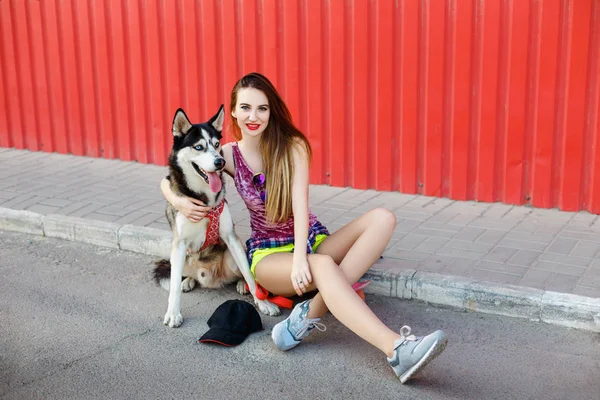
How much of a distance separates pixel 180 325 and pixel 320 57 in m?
3.49

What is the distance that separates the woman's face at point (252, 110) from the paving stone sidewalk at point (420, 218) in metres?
1.40

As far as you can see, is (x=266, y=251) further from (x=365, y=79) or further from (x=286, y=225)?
(x=365, y=79)

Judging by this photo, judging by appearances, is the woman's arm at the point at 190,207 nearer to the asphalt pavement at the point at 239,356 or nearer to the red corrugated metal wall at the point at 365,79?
the asphalt pavement at the point at 239,356

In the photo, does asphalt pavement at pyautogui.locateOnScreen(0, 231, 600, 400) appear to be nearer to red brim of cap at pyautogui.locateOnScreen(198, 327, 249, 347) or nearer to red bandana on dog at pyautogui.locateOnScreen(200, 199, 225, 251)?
red brim of cap at pyautogui.locateOnScreen(198, 327, 249, 347)

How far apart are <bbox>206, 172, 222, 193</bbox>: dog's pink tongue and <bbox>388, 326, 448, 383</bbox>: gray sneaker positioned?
151 cm

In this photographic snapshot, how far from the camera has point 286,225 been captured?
4.74 metres

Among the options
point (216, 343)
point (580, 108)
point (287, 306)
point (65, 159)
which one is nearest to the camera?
point (216, 343)

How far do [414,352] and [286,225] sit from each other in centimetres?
131

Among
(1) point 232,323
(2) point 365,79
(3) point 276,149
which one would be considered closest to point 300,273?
(1) point 232,323

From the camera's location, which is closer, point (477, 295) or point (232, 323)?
point (232, 323)

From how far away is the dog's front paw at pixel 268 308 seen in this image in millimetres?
4832

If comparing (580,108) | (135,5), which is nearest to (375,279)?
(580,108)

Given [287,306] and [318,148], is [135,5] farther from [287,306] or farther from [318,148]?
[287,306]

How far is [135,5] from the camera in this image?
823cm
